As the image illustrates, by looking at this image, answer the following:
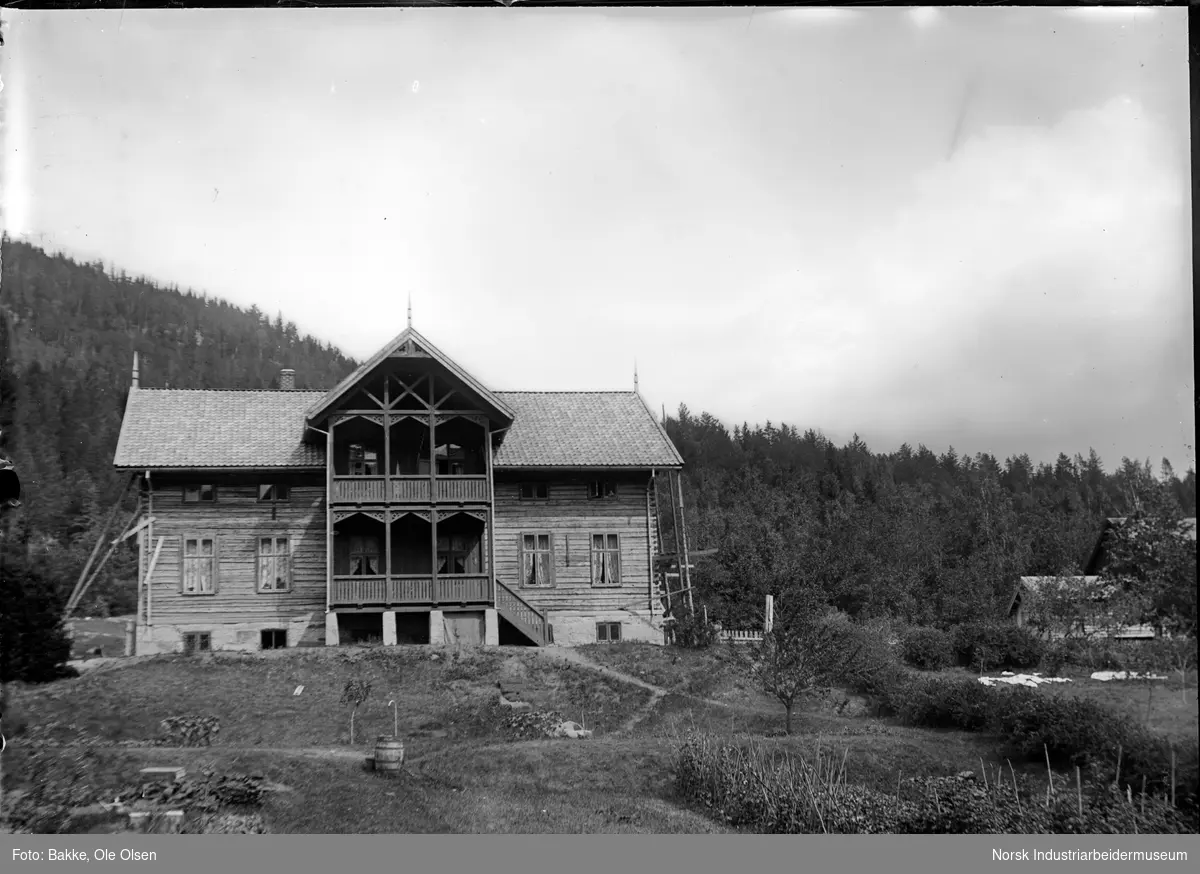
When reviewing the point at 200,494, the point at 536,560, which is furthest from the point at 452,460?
the point at 200,494

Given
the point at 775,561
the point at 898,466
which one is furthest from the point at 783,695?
the point at 775,561

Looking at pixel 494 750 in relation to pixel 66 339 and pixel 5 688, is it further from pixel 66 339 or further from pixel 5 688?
pixel 66 339

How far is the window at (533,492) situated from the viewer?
21.4m

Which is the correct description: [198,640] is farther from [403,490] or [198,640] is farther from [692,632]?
[692,632]

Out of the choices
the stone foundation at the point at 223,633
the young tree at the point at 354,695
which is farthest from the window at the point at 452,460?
the young tree at the point at 354,695

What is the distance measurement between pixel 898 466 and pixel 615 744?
26.1ft

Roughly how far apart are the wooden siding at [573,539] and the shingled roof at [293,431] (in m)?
0.73

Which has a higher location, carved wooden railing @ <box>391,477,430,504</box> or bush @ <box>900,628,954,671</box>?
carved wooden railing @ <box>391,477,430,504</box>

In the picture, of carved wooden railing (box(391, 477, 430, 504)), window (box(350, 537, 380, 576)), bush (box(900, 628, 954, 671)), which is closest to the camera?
bush (box(900, 628, 954, 671))

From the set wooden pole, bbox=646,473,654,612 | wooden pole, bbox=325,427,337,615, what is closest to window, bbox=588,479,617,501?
wooden pole, bbox=646,473,654,612

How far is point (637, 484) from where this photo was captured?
2186cm

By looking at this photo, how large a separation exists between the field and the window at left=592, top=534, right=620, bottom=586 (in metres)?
4.09

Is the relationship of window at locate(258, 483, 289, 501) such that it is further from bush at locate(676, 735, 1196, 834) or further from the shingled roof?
bush at locate(676, 735, 1196, 834)

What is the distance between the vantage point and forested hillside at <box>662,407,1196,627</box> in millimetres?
12758
